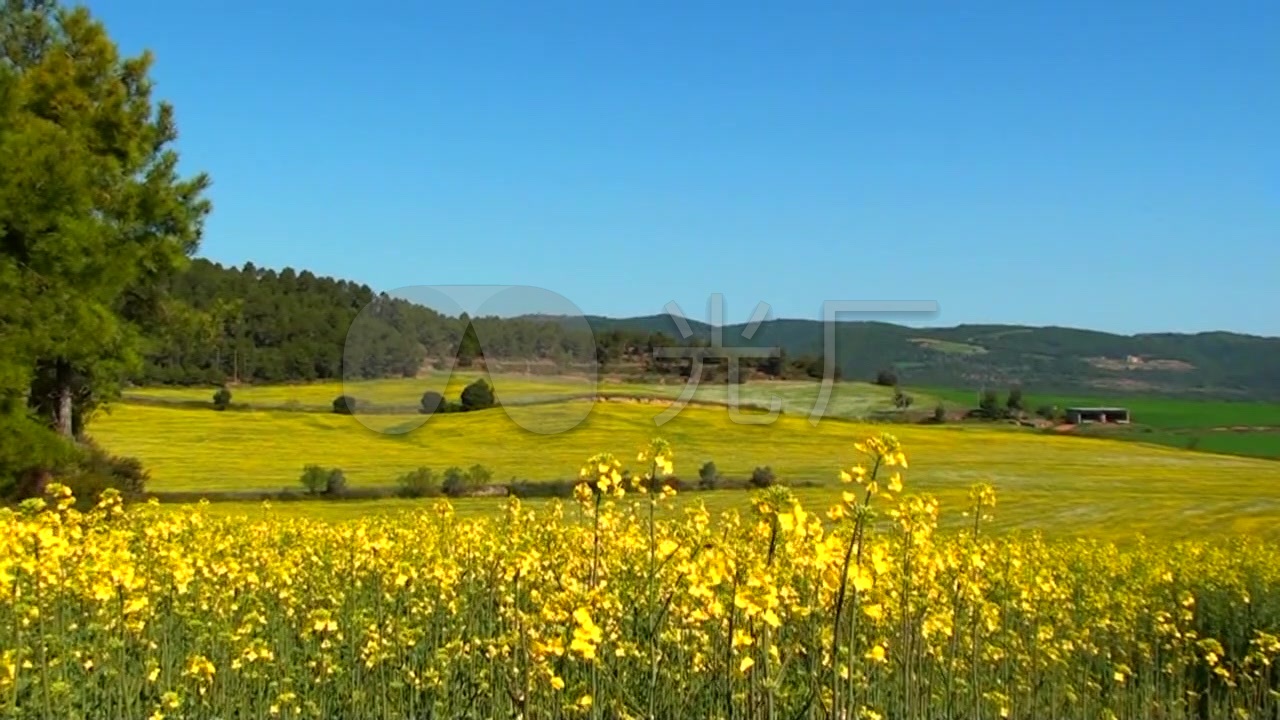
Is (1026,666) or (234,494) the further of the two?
(234,494)

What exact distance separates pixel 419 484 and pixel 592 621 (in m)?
35.9

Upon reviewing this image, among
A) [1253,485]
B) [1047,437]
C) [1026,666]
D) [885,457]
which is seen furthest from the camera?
[1047,437]

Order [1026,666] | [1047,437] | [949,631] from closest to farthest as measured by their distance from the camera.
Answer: [949,631] → [1026,666] → [1047,437]

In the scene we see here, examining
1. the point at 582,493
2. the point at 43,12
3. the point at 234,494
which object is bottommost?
the point at 234,494

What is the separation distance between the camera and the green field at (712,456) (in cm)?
3862

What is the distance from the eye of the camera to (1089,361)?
166 ft

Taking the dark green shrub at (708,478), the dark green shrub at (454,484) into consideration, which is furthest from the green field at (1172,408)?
the dark green shrub at (454,484)

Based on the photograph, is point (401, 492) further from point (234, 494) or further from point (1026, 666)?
point (1026, 666)

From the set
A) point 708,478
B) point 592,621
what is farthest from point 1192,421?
point 592,621

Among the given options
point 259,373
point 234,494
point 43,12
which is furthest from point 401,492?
point 259,373

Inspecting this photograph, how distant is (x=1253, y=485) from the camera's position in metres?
45.7

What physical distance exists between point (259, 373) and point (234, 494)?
24.9 meters

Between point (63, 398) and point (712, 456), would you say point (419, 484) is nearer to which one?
point (63, 398)

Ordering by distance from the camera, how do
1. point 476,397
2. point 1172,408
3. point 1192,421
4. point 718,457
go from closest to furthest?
point 718,457, point 476,397, point 1172,408, point 1192,421
